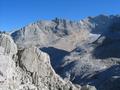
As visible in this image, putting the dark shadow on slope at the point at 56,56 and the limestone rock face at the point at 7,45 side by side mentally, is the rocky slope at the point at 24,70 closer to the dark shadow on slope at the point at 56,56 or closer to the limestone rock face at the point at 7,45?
the limestone rock face at the point at 7,45

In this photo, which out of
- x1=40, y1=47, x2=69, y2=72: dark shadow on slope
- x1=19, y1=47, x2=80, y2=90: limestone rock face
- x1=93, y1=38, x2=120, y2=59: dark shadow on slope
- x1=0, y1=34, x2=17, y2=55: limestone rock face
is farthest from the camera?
x1=93, y1=38, x2=120, y2=59: dark shadow on slope

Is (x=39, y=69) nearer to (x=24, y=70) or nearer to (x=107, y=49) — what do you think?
(x=24, y=70)

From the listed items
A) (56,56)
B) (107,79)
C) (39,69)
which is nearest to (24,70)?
(39,69)

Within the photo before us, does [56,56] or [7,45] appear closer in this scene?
[7,45]

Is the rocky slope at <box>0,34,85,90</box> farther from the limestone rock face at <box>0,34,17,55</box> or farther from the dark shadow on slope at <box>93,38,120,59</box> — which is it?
the dark shadow on slope at <box>93,38,120,59</box>

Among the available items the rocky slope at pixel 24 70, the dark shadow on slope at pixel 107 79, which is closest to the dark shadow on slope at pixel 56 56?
the dark shadow on slope at pixel 107 79

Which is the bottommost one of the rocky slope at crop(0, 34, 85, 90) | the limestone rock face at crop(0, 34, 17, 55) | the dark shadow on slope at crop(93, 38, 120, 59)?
the rocky slope at crop(0, 34, 85, 90)

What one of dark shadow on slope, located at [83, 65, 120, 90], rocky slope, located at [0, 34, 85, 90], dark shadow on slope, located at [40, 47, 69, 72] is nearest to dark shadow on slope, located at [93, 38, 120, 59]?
dark shadow on slope, located at [40, 47, 69, 72]

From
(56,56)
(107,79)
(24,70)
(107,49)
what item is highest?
(56,56)

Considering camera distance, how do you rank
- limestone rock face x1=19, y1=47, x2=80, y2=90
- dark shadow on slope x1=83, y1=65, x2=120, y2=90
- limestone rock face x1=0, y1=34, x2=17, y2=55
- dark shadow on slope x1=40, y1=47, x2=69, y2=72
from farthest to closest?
dark shadow on slope x1=40, y1=47, x2=69, y2=72 < dark shadow on slope x1=83, y1=65, x2=120, y2=90 < limestone rock face x1=19, y1=47, x2=80, y2=90 < limestone rock face x1=0, y1=34, x2=17, y2=55

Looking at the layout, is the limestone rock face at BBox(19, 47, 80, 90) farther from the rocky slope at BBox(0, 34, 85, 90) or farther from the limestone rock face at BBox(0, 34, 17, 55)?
the limestone rock face at BBox(0, 34, 17, 55)

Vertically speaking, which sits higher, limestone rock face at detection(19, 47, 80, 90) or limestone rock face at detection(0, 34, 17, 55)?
limestone rock face at detection(0, 34, 17, 55)

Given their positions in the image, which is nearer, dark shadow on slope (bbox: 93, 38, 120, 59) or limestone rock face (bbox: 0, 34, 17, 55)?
limestone rock face (bbox: 0, 34, 17, 55)
